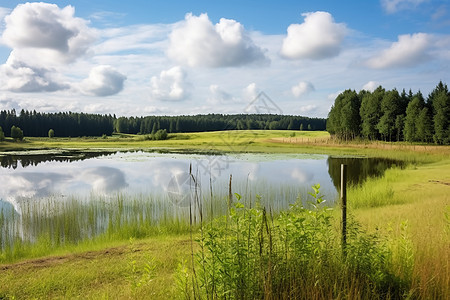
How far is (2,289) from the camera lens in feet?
24.5

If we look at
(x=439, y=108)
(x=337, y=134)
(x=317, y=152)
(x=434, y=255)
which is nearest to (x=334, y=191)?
(x=434, y=255)

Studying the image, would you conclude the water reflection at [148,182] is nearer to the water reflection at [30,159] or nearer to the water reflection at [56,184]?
the water reflection at [56,184]

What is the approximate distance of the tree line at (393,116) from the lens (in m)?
56.0

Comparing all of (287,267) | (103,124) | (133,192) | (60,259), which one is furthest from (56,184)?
(103,124)

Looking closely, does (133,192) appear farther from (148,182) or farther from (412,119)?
(412,119)

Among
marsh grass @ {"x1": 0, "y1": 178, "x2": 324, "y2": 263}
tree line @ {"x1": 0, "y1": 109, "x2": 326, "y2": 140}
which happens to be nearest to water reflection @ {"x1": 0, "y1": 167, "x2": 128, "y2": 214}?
marsh grass @ {"x1": 0, "y1": 178, "x2": 324, "y2": 263}

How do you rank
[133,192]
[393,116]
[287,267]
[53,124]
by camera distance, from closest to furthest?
[287,267] → [133,192] → [393,116] → [53,124]

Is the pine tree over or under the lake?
over

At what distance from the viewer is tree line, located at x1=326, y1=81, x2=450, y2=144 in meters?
56.0

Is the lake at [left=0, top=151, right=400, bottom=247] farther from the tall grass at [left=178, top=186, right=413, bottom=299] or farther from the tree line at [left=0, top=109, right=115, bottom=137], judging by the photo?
the tree line at [left=0, top=109, right=115, bottom=137]

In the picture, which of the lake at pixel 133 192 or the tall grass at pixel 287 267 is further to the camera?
the lake at pixel 133 192

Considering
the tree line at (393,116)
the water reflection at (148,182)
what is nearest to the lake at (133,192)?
the water reflection at (148,182)

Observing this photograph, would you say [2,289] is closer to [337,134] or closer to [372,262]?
[372,262]

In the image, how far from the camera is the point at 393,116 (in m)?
64.6
